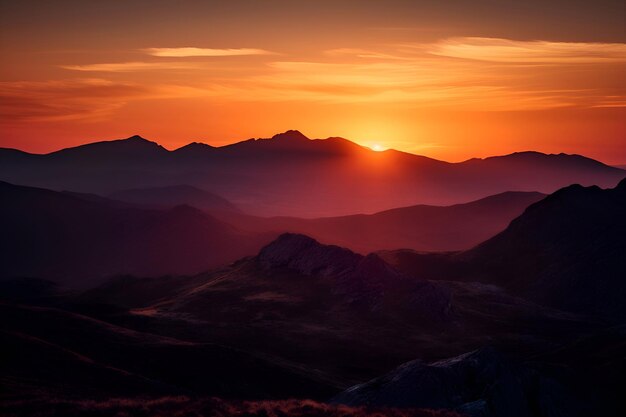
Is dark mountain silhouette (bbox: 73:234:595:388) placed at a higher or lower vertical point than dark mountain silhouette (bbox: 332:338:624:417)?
lower

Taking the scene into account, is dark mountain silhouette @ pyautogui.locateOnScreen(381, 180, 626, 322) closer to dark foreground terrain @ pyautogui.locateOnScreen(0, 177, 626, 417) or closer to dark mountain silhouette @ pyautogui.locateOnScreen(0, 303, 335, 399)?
dark foreground terrain @ pyautogui.locateOnScreen(0, 177, 626, 417)

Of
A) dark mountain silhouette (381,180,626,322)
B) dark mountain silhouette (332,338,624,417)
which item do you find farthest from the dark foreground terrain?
dark mountain silhouette (381,180,626,322)

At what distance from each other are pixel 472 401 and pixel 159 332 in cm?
5757

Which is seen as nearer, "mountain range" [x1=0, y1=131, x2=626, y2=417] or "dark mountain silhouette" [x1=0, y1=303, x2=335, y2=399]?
"mountain range" [x1=0, y1=131, x2=626, y2=417]

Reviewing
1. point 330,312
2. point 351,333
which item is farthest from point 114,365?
point 330,312

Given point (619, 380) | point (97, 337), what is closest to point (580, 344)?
point (619, 380)

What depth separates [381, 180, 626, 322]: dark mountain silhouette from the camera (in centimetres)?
14288

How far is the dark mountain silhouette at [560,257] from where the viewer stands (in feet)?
469

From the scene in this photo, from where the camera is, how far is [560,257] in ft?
512

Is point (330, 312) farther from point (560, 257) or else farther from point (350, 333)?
point (560, 257)

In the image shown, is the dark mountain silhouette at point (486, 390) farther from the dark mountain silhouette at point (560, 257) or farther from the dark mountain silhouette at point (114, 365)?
the dark mountain silhouette at point (560, 257)

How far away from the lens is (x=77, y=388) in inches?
1761

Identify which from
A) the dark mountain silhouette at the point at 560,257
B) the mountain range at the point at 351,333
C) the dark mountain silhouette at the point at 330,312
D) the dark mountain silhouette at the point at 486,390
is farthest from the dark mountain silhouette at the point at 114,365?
the dark mountain silhouette at the point at 560,257

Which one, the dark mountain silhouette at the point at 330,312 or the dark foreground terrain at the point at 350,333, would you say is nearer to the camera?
the dark foreground terrain at the point at 350,333
